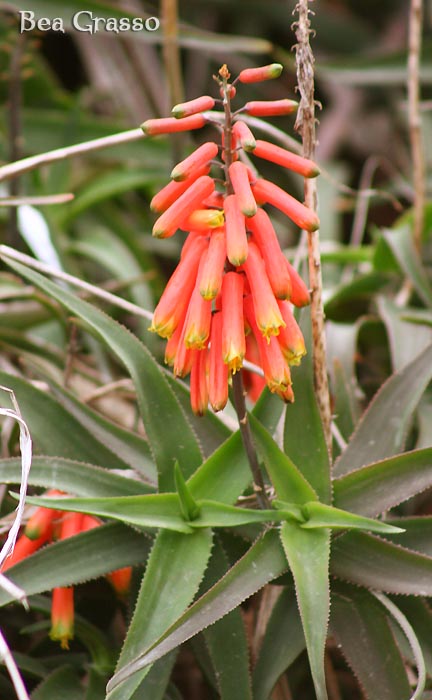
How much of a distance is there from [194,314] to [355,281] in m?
1.23

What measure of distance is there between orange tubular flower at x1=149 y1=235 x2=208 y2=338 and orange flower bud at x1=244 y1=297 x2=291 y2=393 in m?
0.10

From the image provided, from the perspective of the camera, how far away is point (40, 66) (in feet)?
10.1

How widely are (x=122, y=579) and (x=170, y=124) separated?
0.80 m

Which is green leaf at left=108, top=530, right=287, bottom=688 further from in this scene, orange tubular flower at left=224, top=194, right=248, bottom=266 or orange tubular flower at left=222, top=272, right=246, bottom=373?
orange tubular flower at left=224, top=194, right=248, bottom=266

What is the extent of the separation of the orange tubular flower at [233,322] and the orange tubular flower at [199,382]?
0.06 m

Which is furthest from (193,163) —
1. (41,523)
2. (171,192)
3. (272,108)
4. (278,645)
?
(278,645)

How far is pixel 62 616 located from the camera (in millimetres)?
1415

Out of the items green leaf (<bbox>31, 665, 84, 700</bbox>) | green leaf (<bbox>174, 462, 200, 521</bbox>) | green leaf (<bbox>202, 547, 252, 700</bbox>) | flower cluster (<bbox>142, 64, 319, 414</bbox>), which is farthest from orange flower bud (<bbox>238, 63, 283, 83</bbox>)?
green leaf (<bbox>31, 665, 84, 700</bbox>)

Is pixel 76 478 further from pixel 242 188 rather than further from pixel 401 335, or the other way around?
pixel 401 335

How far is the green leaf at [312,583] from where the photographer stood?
1.13 metres

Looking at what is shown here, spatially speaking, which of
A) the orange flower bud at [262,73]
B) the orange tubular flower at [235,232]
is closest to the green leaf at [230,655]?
the orange tubular flower at [235,232]

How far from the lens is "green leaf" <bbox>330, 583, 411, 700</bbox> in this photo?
131 cm

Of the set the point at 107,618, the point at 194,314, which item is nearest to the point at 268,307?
A: the point at 194,314

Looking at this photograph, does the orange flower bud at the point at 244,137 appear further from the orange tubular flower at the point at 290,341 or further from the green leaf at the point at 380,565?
the green leaf at the point at 380,565
